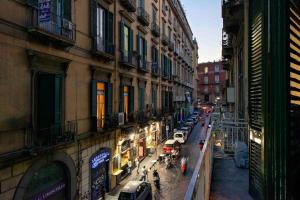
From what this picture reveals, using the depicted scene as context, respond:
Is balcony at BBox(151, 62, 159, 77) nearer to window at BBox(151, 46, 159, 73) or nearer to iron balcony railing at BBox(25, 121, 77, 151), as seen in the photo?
window at BBox(151, 46, 159, 73)

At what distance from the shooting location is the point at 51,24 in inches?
466

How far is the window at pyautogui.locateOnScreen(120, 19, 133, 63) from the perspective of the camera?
2062 centimetres

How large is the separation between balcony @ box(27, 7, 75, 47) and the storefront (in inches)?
289

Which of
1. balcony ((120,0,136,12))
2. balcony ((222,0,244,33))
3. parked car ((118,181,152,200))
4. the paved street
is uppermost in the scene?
balcony ((120,0,136,12))

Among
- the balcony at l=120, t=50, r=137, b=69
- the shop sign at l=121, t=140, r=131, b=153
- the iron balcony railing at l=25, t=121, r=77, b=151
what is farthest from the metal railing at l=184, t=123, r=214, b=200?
the shop sign at l=121, t=140, r=131, b=153

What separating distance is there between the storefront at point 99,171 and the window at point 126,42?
7457 millimetres

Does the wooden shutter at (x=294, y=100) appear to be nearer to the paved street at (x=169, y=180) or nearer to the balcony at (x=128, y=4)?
the paved street at (x=169, y=180)

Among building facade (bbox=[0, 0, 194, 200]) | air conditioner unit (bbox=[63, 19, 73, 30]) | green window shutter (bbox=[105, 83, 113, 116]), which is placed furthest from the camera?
green window shutter (bbox=[105, 83, 113, 116])

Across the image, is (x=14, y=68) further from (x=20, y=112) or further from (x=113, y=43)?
(x=113, y=43)

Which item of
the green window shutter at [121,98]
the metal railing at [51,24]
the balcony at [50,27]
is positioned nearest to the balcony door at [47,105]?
the balcony at [50,27]

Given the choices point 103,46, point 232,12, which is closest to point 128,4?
point 103,46

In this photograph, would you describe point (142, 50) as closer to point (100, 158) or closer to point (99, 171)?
point (100, 158)

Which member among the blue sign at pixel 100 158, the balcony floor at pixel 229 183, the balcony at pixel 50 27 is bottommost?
the blue sign at pixel 100 158

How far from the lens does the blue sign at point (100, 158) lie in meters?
16.3
